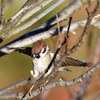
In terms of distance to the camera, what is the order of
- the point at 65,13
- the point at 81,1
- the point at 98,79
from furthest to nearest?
the point at 98,79 < the point at 65,13 < the point at 81,1

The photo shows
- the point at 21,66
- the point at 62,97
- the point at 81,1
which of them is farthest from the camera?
the point at 21,66

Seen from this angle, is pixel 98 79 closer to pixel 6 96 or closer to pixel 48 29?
pixel 48 29

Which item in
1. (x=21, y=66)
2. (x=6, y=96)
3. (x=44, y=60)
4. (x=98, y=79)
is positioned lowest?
(x=21, y=66)

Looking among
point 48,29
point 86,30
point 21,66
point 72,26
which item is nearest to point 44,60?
point 48,29

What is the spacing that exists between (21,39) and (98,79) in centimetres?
104

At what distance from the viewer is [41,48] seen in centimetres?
244

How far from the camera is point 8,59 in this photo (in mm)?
4980

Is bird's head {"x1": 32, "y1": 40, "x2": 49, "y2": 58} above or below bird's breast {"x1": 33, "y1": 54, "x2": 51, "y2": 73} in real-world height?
above

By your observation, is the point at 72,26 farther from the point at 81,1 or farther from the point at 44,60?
the point at 44,60

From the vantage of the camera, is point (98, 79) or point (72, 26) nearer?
point (72, 26)

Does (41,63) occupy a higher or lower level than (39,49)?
lower

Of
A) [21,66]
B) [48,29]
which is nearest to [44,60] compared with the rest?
[48,29]

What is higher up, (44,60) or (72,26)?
(72,26)

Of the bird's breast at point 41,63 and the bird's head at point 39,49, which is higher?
the bird's head at point 39,49
